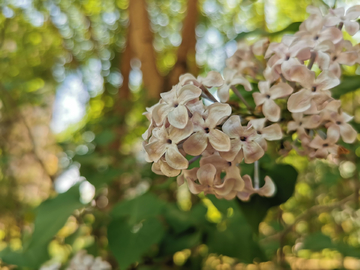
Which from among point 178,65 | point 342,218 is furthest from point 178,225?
point 342,218

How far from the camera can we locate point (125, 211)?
0.55m

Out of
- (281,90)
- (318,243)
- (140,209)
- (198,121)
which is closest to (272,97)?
(281,90)

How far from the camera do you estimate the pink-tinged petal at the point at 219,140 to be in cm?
24

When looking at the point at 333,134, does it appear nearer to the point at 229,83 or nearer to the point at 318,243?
the point at 229,83

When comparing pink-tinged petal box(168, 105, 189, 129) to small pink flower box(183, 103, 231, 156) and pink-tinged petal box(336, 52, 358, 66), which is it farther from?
pink-tinged petal box(336, 52, 358, 66)

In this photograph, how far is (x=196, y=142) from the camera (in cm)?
24

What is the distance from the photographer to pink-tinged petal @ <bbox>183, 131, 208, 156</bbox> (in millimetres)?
240

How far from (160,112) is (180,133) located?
33 millimetres

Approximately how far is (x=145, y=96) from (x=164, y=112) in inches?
33.9

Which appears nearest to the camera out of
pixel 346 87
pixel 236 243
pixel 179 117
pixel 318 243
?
pixel 179 117

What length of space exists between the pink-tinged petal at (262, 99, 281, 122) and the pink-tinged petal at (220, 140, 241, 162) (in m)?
0.08

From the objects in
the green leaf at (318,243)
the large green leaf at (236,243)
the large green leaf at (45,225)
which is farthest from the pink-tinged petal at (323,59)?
the green leaf at (318,243)

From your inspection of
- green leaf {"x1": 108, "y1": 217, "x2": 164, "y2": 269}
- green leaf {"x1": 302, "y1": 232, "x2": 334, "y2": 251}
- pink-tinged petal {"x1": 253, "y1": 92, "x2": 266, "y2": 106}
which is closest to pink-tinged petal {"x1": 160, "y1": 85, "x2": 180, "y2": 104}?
pink-tinged petal {"x1": 253, "y1": 92, "x2": 266, "y2": 106}

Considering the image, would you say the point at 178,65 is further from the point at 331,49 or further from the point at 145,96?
the point at 331,49
